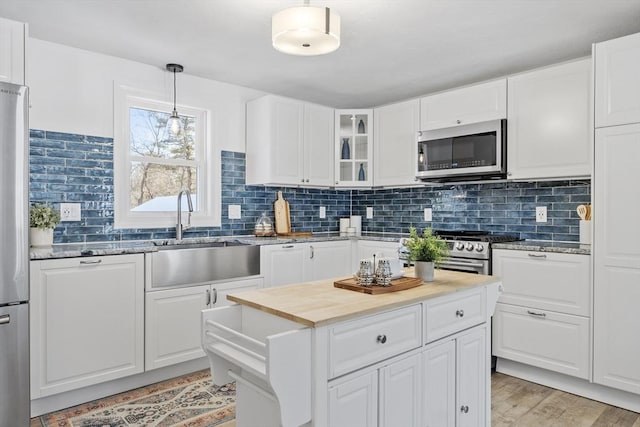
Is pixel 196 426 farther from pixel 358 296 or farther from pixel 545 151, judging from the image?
pixel 545 151

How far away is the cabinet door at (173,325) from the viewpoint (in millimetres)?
2906

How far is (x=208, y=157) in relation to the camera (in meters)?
3.88

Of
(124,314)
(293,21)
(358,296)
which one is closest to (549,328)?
(358,296)

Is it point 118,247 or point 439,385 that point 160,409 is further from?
point 439,385

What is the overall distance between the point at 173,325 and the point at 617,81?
3330 millimetres

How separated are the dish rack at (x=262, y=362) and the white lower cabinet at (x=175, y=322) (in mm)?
1409

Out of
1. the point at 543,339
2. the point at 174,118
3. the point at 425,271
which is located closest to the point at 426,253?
the point at 425,271

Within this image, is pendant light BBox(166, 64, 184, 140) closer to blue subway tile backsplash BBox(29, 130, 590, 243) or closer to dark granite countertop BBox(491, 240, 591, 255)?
blue subway tile backsplash BBox(29, 130, 590, 243)

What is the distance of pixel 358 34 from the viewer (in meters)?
2.86

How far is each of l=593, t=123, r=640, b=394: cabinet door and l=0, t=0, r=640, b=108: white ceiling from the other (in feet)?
2.57

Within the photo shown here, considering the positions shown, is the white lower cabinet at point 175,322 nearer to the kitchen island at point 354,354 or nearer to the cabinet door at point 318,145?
the kitchen island at point 354,354

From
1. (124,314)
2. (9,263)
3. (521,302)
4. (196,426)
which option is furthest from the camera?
(521,302)

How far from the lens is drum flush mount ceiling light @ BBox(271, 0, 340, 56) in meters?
1.96

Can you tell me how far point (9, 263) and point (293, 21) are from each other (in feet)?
6.09
